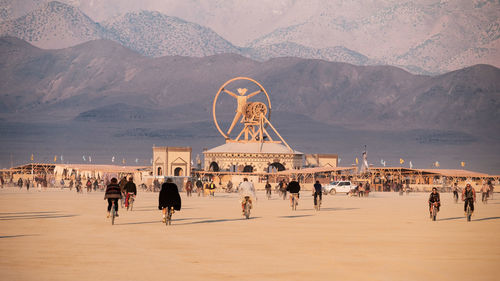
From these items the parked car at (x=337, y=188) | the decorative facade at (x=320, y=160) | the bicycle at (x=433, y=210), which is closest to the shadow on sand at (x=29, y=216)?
the bicycle at (x=433, y=210)

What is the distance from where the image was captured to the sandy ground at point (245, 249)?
16781 millimetres

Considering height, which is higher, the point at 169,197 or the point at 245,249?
the point at 169,197

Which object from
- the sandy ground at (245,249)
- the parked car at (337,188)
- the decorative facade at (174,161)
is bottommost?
the sandy ground at (245,249)

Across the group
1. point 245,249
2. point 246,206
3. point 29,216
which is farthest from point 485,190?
point 245,249

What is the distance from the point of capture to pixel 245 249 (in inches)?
848

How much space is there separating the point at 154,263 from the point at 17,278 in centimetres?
329

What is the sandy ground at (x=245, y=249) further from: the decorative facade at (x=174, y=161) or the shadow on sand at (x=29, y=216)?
the decorative facade at (x=174, y=161)

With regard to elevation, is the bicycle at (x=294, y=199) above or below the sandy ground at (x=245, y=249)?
above

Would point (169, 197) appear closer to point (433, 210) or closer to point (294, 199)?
point (433, 210)

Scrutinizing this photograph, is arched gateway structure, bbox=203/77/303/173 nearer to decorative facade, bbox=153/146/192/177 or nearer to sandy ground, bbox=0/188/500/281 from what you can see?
decorative facade, bbox=153/146/192/177

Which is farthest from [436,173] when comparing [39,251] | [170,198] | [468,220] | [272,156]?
[39,251]

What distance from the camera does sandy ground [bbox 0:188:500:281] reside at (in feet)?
55.1

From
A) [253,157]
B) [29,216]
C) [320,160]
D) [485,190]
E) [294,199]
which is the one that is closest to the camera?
[29,216]

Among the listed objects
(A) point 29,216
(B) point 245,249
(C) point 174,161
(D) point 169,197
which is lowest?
(B) point 245,249
